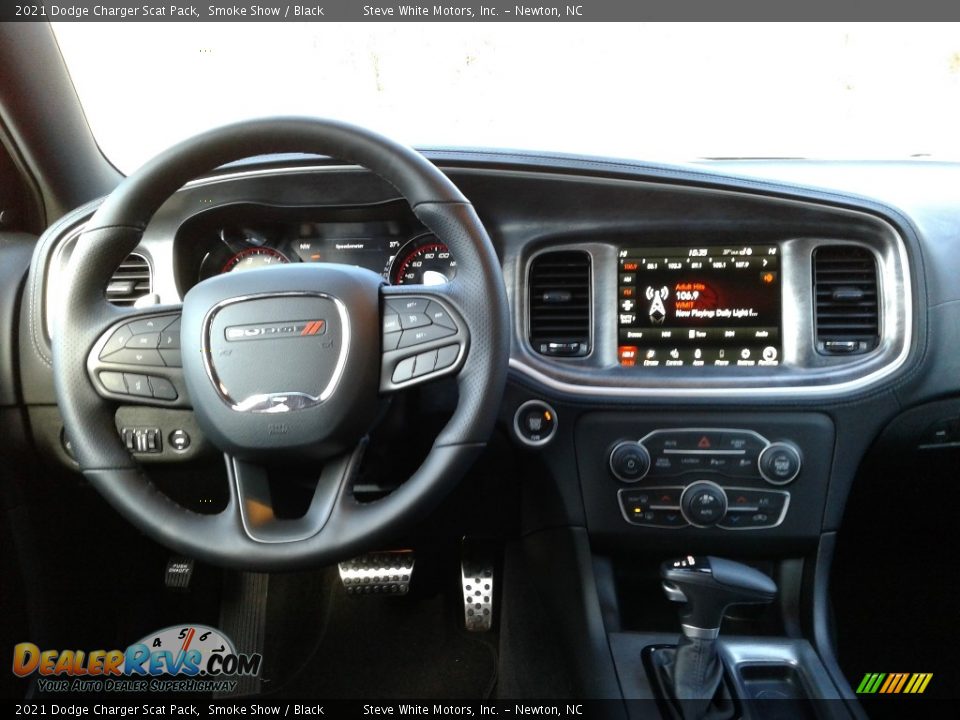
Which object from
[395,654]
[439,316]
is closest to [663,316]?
[439,316]

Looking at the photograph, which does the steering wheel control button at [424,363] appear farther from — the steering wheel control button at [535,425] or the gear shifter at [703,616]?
the gear shifter at [703,616]

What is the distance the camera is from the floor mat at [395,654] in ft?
6.73

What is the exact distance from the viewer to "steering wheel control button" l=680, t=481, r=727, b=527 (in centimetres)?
162

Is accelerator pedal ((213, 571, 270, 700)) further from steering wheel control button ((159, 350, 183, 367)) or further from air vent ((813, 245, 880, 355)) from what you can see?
air vent ((813, 245, 880, 355))

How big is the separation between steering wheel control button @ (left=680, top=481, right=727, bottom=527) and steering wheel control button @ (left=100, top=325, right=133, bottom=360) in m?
1.15

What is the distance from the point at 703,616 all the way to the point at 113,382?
3.69 feet

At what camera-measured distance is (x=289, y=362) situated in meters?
1.21

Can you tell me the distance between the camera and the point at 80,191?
1860 mm

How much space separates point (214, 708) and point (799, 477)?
1589 mm

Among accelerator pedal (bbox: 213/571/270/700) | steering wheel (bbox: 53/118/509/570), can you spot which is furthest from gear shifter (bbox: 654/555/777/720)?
accelerator pedal (bbox: 213/571/270/700)

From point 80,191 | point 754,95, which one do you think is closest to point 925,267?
point 754,95

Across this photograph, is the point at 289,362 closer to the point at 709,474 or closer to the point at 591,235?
the point at 591,235
